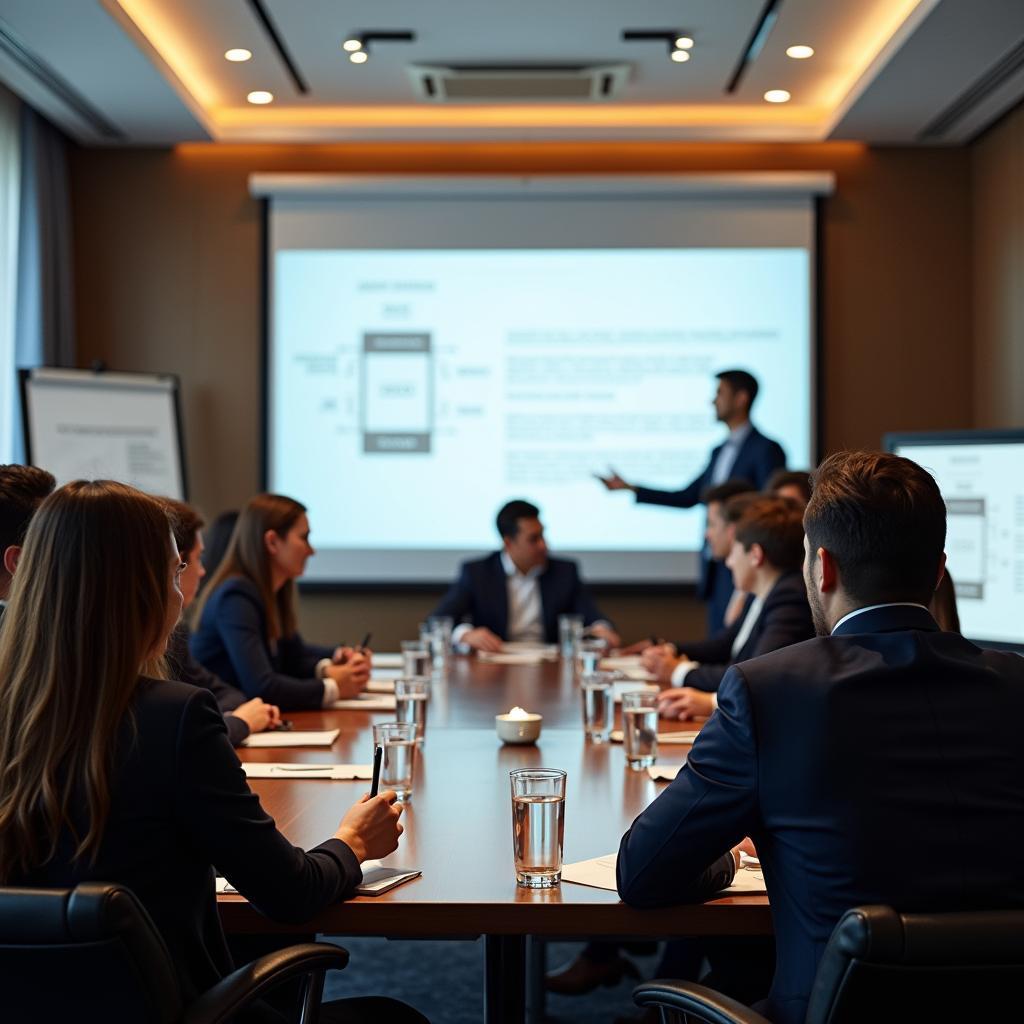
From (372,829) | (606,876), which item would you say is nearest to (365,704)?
(372,829)

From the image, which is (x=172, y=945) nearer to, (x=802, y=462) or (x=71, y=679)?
(x=71, y=679)

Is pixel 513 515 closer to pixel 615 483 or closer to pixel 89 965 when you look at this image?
pixel 615 483

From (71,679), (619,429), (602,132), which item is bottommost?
(71,679)

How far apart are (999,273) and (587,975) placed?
14.4 ft

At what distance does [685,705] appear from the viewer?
3.17 m

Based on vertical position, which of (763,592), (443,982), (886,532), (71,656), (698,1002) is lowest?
(443,982)

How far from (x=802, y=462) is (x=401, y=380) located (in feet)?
7.24

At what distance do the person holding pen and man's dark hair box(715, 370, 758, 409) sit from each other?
293 centimetres

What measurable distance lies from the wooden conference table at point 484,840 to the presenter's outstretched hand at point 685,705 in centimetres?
4

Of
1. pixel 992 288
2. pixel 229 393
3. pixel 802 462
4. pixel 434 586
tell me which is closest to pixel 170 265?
pixel 229 393

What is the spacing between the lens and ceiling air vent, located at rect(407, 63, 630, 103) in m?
5.89

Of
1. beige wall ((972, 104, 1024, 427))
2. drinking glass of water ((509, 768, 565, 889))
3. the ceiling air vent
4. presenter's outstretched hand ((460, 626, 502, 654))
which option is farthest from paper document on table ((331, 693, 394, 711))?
beige wall ((972, 104, 1024, 427))

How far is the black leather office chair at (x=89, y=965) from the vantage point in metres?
1.31

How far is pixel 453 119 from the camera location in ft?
21.6
